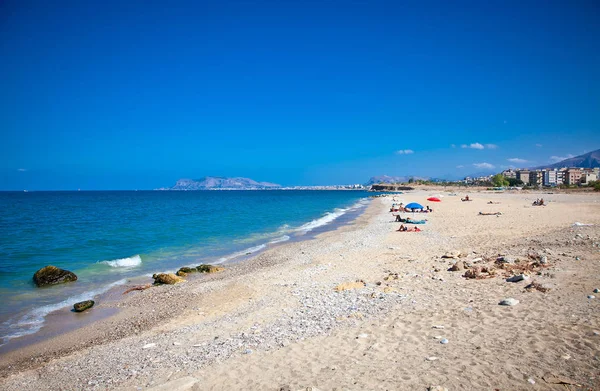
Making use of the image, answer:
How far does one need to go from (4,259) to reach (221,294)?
53.9 feet

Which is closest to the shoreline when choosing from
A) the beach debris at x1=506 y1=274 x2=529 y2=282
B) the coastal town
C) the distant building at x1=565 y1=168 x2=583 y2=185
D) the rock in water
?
the rock in water

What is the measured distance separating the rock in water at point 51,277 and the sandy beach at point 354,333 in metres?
3.85

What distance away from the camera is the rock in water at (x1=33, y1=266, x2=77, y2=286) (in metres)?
14.8

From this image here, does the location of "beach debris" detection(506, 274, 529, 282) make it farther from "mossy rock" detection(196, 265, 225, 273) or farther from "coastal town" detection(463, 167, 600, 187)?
"coastal town" detection(463, 167, 600, 187)

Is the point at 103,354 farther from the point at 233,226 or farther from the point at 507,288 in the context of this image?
the point at 233,226

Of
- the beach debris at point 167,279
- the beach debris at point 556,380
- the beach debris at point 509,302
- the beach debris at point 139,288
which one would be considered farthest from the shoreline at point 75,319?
the beach debris at point 509,302

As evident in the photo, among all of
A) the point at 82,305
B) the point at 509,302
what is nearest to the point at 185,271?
the point at 82,305

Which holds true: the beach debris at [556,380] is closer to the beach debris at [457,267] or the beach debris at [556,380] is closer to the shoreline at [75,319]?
the beach debris at [457,267]

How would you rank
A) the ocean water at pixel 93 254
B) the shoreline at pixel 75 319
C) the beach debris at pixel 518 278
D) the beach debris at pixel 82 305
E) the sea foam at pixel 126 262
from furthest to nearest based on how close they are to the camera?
the sea foam at pixel 126 262
the ocean water at pixel 93 254
the beach debris at pixel 82 305
the beach debris at pixel 518 278
the shoreline at pixel 75 319

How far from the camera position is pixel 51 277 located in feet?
49.2

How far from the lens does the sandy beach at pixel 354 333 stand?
5348 mm

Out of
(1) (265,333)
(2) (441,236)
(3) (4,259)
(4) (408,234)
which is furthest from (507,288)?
(3) (4,259)

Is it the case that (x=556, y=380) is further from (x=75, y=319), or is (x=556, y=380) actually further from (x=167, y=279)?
(x=167, y=279)

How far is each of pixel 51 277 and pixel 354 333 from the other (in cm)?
1475
